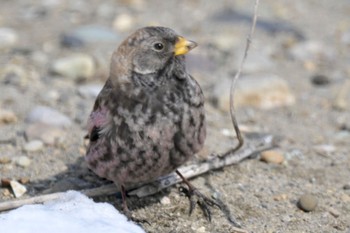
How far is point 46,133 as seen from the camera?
528 cm

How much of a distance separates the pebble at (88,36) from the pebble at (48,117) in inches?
75.2

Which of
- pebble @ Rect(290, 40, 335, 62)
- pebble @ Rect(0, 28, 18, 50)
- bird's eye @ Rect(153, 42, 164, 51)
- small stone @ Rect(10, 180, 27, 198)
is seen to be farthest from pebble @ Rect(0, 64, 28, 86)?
pebble @ Rect(290, 40, 335, 62)

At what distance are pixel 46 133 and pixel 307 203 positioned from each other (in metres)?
2.03

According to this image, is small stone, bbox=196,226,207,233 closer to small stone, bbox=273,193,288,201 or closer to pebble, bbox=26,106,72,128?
small stone, bbox=273,193,288,201

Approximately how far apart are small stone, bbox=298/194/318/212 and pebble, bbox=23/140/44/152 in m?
1.91

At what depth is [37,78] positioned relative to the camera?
6.73 m

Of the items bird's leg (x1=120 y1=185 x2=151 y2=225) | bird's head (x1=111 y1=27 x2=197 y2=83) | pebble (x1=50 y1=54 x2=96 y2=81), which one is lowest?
pebble (x1=50 y1=54 x2=96 y2=81)

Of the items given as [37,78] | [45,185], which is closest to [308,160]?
[45,185]

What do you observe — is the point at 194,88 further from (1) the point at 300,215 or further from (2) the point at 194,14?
(2) the point at 194,14

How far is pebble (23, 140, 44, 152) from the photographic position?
509 cm

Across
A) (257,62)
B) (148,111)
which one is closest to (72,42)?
(257,62)

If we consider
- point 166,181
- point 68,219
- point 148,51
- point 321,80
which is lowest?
point 321,80

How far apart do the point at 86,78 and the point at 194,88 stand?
284cm

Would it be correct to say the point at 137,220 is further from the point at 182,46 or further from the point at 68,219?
the point at 182,46
